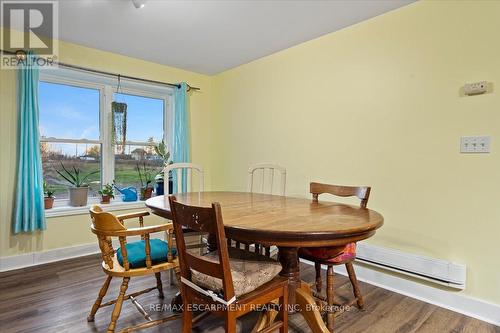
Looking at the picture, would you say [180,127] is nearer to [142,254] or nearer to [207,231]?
Answer: [142,254]

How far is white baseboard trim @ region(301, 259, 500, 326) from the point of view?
74.2 inches

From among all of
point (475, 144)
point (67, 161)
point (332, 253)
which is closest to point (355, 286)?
point (332, 253)

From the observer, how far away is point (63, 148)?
3.21 m

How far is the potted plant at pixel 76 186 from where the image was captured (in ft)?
10.4

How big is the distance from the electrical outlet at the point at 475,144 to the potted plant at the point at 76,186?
3.63 metres

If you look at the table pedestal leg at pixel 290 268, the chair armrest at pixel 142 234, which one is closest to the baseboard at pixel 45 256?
the chair armrest at pixel 142 234

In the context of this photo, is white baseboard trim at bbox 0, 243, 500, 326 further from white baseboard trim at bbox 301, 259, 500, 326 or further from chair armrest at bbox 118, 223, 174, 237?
chair armrest at bbox 118, 223, 174, 237

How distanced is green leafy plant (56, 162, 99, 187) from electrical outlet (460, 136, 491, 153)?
3.70 meters

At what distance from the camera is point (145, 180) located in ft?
12.4

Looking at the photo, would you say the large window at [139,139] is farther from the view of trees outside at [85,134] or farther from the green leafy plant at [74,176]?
the green leafy plant at [74,176]

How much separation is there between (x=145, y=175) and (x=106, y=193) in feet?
1.85

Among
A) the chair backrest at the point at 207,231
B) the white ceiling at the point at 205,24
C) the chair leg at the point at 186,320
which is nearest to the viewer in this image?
the chair backrest at the point at 207,231

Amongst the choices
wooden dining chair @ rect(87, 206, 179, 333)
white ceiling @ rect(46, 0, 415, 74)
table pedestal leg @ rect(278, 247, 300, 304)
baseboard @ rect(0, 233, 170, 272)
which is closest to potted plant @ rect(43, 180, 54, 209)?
baseboard @ rect(0, 233, 170, 272)

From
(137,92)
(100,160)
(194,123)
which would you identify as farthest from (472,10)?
(100,160)
